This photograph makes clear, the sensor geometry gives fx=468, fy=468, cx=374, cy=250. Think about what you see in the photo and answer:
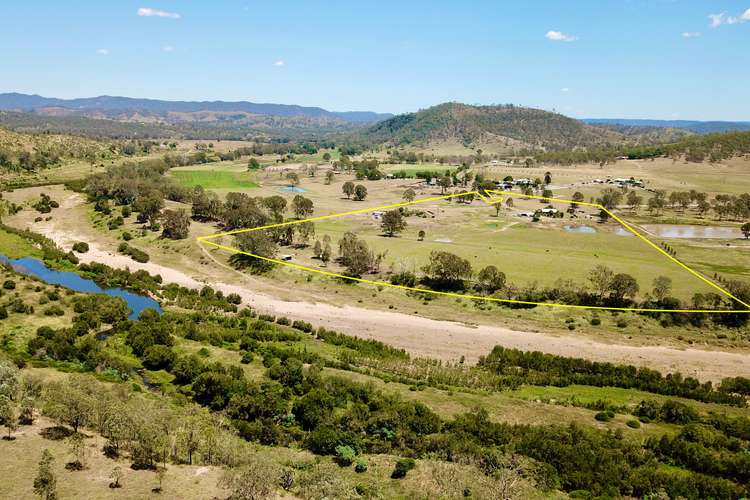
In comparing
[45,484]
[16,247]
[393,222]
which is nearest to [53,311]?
[45,484]

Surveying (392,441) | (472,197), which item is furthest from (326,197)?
(392,441)

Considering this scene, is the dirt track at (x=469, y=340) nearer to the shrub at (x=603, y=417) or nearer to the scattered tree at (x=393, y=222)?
the shrub at (x=603, y=417)

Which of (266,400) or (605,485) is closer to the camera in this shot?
(605,485)

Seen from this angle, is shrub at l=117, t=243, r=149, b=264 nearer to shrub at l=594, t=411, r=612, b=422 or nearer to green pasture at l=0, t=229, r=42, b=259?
green pasture at l=0, t=229, r=42, b=259

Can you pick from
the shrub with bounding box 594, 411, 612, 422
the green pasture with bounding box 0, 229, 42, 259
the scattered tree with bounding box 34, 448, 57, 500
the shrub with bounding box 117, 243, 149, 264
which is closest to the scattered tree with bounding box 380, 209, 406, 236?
the shrub with bounding box 117, 243, 149, 264

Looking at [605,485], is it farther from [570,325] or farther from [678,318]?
[678,318]

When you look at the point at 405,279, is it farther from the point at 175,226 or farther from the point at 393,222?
the point at 175,226
